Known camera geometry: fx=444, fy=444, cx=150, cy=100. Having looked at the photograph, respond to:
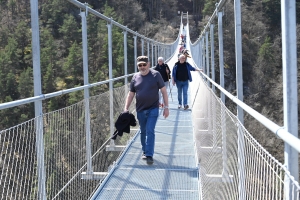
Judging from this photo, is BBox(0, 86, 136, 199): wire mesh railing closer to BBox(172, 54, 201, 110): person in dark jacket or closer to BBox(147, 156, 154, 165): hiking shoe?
BBox(147, 156, 154, 165): hiking shoe

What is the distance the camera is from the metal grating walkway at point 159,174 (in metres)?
3.67

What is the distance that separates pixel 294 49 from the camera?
1285mm

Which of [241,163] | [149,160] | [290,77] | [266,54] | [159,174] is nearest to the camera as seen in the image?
[290,77]

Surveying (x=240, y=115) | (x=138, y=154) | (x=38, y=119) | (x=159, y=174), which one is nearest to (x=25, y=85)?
(x=138, y=154)

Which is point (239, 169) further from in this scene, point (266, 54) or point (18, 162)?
point (266, 54)

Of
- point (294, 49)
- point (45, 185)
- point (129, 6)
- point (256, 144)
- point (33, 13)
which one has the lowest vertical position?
point (45, 185)

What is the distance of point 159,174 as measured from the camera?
4223mm

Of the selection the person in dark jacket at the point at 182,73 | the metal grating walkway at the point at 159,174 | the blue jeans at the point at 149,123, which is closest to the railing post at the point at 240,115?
the metal grating walkway at the point at 159,174

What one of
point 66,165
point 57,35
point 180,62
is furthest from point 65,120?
point 57,35

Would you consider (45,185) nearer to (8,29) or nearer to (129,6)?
(8,29)

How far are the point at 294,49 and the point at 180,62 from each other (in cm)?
632

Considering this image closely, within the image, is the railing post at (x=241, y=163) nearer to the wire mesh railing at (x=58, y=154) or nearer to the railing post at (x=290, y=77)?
the railing post at (x=290, y=77)

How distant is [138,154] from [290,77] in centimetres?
372

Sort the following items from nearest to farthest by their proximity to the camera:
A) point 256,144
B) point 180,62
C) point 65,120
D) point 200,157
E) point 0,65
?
point 256,144
point 65,120
point 200,157
point 180,62
point 0,65
